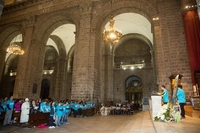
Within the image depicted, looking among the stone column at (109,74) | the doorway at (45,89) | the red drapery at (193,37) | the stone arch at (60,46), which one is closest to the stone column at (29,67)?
the stone arch at (60,46)

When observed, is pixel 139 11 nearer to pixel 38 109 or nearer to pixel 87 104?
pixel 87 104

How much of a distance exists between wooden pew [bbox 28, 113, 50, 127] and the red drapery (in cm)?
785

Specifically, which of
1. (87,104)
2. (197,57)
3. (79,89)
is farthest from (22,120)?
(197,57)

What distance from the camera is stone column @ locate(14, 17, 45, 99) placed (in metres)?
12.1

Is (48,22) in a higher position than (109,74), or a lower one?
higher

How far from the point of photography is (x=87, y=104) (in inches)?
352

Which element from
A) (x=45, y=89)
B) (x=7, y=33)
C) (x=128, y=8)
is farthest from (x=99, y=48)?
(x=45, y=89)

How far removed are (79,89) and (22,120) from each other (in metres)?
4.65

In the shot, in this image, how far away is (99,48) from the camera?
11711mm

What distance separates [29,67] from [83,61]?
18.4 ft

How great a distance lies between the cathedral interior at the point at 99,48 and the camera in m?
8.73

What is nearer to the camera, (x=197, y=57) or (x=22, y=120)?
(x=22, y=120)

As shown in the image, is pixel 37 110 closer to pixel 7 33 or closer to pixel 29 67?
pixel 29 67

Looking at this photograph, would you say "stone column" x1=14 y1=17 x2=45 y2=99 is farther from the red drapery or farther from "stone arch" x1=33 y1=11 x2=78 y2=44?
the red drapery
